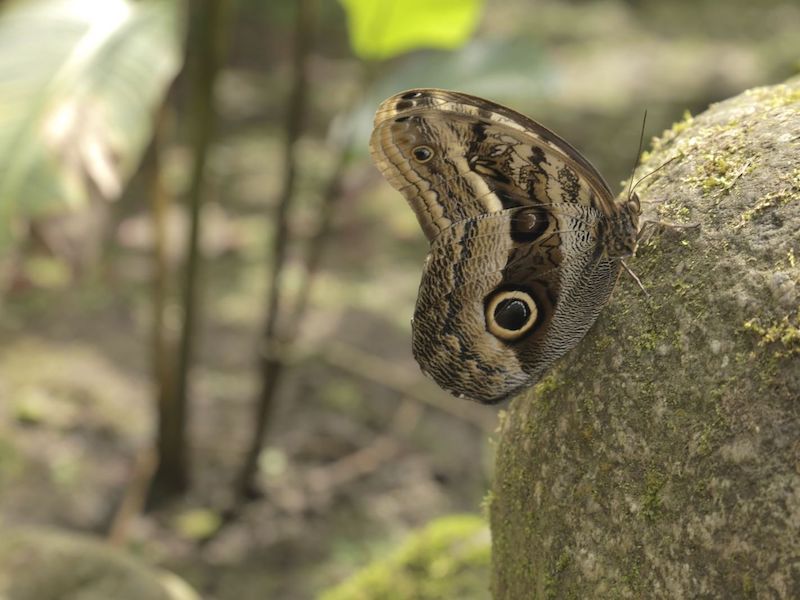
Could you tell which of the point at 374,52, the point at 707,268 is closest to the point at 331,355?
the point at 374,52

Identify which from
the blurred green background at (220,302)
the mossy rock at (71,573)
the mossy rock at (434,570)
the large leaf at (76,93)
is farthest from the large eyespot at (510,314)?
the mossy rock at (71,573)

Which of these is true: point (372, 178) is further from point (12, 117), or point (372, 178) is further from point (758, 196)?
point (758, 196)

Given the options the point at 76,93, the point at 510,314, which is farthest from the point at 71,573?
the point at 510,314

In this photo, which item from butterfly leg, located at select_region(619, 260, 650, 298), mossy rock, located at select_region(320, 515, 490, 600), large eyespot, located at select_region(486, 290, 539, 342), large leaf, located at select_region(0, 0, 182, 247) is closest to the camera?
butterfly leg, located at select_region(619, 260, 650, 298)

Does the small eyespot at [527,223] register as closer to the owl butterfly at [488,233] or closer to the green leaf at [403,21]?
the owl butterfly at [488,233]

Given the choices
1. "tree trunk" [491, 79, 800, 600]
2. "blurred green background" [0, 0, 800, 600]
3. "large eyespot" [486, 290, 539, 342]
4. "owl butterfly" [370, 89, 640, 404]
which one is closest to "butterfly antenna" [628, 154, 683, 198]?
"tree trunk" [491, 79, 800, 600]

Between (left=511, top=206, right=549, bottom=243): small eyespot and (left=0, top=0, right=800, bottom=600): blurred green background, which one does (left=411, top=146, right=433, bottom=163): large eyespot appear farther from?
(left=0, top=0, right=800, bottom=600): blurred green background
